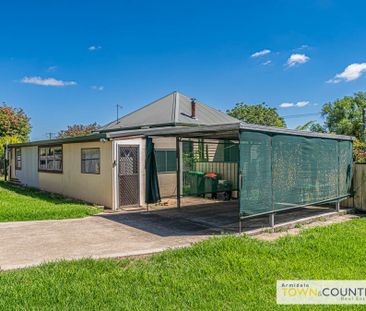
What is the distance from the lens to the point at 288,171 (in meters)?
7.43

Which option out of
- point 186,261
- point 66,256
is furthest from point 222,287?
point 66,256

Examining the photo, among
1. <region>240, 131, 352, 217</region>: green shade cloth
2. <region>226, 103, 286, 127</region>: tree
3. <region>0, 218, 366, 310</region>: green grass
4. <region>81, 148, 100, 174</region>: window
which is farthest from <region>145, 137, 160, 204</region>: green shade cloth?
<region>226, 103, 286, 127</region>: tree

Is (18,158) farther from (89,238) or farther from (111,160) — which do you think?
(89,238)

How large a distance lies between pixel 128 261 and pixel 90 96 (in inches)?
970

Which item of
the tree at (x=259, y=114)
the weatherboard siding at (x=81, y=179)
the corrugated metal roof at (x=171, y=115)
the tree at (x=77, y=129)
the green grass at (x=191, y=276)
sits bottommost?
the green grass at (x=191, y=276)

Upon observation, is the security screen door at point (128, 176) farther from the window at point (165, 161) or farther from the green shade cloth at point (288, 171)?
the green shade cloth at point (288, 171)

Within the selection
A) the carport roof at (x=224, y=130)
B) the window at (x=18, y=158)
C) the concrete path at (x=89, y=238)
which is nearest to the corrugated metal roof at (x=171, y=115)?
the window at (x=18, y=158)

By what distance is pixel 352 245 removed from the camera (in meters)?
5.48

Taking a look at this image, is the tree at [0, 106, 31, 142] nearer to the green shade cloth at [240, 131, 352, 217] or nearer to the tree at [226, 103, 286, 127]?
the tree at [226, 103, 286, 127]

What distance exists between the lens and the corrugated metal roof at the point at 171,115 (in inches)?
608

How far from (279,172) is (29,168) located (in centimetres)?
1393

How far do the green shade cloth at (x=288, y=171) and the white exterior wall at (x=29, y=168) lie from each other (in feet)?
40.5

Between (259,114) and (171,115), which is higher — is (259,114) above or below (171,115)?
above

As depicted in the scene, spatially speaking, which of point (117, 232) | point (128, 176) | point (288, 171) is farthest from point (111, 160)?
point (288, 171)
